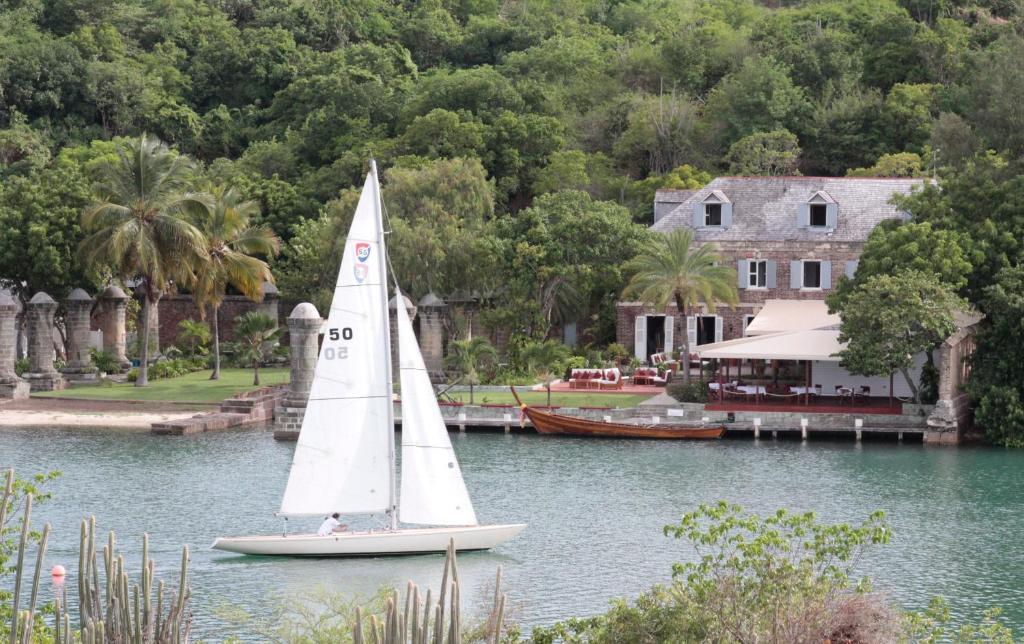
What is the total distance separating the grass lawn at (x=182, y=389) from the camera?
5547 centimetres

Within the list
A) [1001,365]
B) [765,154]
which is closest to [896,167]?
[765,154]

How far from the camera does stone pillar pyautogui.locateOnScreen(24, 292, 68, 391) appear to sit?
2292 inches

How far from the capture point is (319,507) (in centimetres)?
3092

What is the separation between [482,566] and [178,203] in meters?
31.0

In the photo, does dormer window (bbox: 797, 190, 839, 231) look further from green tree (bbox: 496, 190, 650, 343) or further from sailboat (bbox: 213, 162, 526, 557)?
sailboat (bbox: 213, 162, 526, 557)

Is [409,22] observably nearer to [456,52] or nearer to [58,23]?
[456,52]

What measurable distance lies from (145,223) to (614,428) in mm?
19865

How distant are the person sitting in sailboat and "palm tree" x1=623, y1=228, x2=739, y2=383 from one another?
23.3 m

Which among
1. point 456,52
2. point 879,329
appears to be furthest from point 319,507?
point 456,52

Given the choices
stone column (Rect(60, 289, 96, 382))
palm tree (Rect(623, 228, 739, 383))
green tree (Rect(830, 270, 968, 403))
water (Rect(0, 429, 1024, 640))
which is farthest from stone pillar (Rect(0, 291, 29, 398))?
green tree (Rect(830, 270, 968, 403))

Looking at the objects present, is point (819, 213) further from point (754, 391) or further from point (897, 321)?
point (897, 321)

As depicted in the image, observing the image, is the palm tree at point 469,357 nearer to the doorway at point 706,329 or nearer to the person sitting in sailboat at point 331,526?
the doorway at point 706,329

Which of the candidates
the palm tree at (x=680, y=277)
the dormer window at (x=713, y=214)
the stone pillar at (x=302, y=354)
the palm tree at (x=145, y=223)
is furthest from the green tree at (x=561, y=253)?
the palm tree at (x=145, y=223)

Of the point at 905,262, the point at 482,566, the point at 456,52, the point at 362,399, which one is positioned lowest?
the point at 482,566
